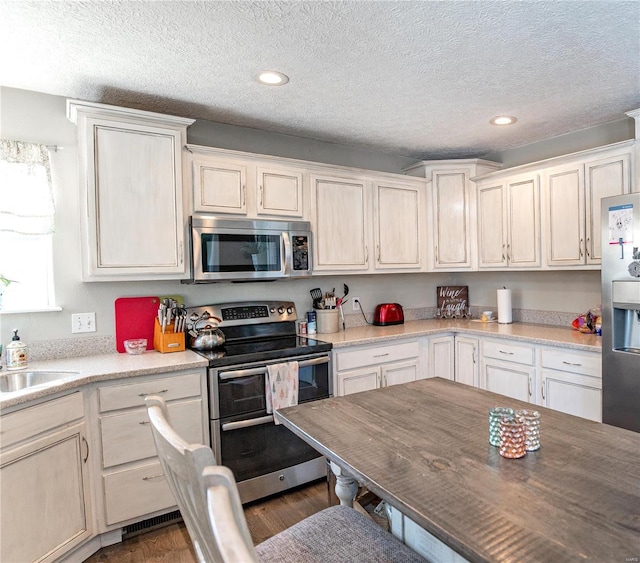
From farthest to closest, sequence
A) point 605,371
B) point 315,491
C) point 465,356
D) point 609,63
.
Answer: point 465,356, point 315,491, point 605,371, point 609,63

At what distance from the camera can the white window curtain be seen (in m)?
2.34

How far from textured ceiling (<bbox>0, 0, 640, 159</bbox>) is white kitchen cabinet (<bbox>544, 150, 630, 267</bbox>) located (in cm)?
36

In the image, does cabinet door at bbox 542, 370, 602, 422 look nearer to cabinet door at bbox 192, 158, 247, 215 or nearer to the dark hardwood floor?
the dark hardwood floor

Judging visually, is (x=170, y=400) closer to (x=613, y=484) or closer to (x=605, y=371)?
(x=613, y=484)

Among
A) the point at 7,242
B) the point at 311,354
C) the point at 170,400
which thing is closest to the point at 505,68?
the point at 311,354

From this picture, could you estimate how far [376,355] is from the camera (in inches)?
118

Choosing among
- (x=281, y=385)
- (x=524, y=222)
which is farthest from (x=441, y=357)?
(x=281, y=385)

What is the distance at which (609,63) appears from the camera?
7.05ft

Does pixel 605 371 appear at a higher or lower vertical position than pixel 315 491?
higher

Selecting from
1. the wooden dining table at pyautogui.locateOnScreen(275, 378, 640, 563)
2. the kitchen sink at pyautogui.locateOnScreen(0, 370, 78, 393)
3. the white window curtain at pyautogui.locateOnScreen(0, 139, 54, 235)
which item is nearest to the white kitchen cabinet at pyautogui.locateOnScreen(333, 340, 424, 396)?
the wooden dining table at pyautogui.locateOnScreen(275, 378, 640, 563)

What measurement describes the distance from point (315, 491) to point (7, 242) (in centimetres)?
233

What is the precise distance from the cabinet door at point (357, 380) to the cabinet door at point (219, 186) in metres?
1.28

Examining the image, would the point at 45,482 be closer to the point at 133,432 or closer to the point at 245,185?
the point at 133,432

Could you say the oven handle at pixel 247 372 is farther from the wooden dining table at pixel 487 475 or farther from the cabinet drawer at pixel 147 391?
the wooden dining table at pixel 487 475
